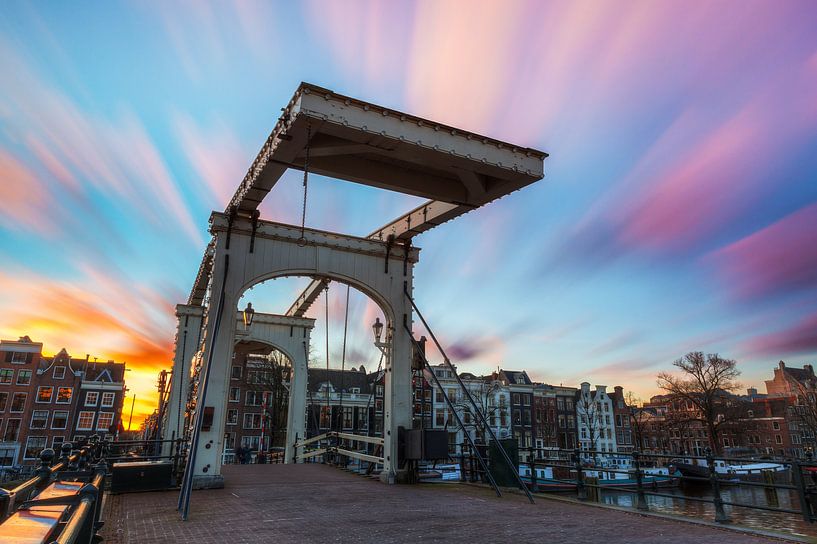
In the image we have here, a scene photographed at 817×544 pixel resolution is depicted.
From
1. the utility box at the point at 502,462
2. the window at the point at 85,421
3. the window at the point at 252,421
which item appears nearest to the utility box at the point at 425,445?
the utility box at the point at 502,462

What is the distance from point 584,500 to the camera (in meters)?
9.67

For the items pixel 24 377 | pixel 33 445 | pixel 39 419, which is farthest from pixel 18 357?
pixel 33 445

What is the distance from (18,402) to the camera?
50406mm

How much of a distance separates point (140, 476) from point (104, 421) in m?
54.4

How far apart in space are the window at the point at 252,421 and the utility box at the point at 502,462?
43.3 meters

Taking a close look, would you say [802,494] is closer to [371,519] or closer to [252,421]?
[371,519]

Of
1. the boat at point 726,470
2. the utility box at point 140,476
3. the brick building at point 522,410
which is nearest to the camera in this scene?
the utility box at point 140,476

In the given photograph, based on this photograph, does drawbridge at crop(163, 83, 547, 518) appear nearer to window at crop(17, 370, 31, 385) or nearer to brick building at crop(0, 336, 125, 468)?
brick building at crop(0, 336, 125, 468)

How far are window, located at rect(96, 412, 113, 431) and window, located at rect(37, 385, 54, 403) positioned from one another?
208 inches

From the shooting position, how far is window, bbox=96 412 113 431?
5403 cm

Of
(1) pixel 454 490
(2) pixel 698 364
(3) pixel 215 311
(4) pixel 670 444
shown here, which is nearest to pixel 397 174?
(3) pixel 215 311

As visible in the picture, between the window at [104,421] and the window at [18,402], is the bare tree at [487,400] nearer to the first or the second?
the window at [104,421]

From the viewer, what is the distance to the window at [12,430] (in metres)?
48.6

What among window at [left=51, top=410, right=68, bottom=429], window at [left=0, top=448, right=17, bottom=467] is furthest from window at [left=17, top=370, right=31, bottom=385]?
window at [left=0, top=448, right=17, bottom=467]
